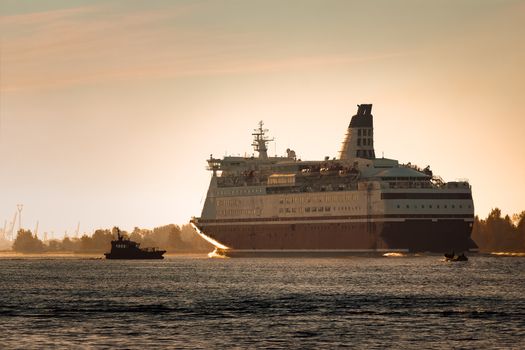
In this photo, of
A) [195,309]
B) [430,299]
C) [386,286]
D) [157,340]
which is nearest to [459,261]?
[386,286]

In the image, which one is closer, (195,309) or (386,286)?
(195,309)

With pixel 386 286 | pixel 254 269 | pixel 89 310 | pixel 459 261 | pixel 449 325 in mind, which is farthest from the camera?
pixel 459 261

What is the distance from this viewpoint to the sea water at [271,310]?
85.1 metres

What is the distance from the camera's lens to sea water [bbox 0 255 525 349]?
85.1 meters

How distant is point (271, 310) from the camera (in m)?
106

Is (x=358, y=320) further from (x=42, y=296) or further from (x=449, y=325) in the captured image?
(x=42, y=296)

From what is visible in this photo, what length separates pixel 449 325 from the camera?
93000 millimetres

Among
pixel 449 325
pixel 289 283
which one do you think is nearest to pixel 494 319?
pixel 449 325

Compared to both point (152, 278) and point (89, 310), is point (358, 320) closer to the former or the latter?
point (89, 310)

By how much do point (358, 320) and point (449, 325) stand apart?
7.25m

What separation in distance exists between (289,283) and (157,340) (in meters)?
58.8

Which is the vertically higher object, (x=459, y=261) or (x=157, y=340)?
(x=459, y=261)

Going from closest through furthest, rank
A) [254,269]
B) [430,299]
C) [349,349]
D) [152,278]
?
[349,349], [430,299], [152,278], [254,269]

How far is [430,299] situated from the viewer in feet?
382
